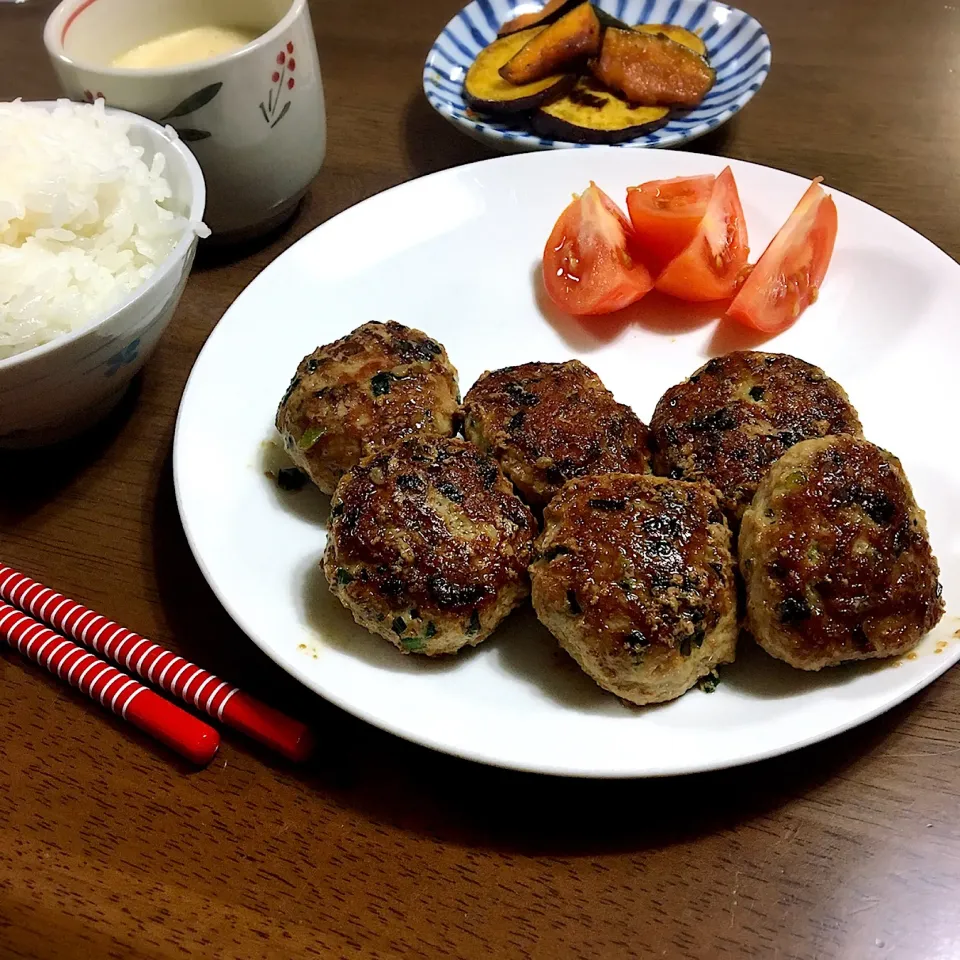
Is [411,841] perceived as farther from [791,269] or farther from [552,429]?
[791,269]

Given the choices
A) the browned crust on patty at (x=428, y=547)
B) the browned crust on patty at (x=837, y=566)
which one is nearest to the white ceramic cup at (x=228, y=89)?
the browned crust on patty at (x=428, y=547)

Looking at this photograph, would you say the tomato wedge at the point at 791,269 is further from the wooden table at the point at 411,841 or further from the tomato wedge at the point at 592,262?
the wooden table at the point at 411,841

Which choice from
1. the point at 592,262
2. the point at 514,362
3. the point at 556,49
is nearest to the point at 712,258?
the point at 592,262

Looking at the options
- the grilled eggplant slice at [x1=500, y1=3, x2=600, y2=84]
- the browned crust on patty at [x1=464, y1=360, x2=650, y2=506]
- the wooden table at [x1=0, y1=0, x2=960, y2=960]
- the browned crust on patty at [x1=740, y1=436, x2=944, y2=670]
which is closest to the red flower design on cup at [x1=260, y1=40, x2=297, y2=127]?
the grilled eggplant slice at [x1=500, y1=3, x2=600, y2=84]

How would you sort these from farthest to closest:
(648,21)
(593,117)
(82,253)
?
(648,21) < (593,117) < (82,253)

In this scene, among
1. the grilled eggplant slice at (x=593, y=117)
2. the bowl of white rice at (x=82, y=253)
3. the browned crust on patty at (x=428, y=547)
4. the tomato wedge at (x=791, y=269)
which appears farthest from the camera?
the grilled eggplant slice at (x=593, y=117)
